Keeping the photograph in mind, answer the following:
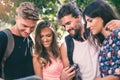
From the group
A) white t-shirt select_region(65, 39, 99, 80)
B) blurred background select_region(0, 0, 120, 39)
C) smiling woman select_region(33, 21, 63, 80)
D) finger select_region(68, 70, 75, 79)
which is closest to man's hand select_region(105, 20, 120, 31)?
white t-shirt select_region(65, 39, 99, 80)

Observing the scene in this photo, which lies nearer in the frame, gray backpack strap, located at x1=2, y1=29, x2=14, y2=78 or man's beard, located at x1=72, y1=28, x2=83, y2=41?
gray backpack strap, located at x1=2, y1=29, x2=14, y2=78

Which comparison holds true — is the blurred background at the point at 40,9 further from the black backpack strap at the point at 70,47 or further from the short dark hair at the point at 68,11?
the black backpack strap at the point at 70,47

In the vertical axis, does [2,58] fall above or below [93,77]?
above

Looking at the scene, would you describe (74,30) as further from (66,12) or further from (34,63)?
(34,63)

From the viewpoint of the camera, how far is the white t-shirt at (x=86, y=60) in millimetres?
3824

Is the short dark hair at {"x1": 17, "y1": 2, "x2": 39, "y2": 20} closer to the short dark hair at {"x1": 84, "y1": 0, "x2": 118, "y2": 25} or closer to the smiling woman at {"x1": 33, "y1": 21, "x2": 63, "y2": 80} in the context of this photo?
the smiling woman at {"x1": 33, "y1": 21, "x2": 63, "y2": 80}

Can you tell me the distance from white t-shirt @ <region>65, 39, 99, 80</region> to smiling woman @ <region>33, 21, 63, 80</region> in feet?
1.27

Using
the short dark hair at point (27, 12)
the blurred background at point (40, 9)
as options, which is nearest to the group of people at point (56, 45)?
the short dark hair at point (27, 12)

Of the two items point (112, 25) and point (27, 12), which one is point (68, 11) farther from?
point (112, 25)

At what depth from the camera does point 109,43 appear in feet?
8.66

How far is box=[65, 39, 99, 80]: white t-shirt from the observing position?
3824mm

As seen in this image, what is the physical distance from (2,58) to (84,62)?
36.8 inches

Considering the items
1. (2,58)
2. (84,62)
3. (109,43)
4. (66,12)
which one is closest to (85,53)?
(84,62)

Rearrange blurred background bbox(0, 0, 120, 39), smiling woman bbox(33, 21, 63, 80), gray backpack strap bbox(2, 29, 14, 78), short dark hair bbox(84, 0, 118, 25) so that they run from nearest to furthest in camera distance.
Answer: short dark hair bbox(84, 0, 118, 25) < gray backpack strap bbox(2, 29, 14, 78) < smiling woman bbox(33, 21, 63, 80) < blurred background bbox(0, 0, 120, 39)
